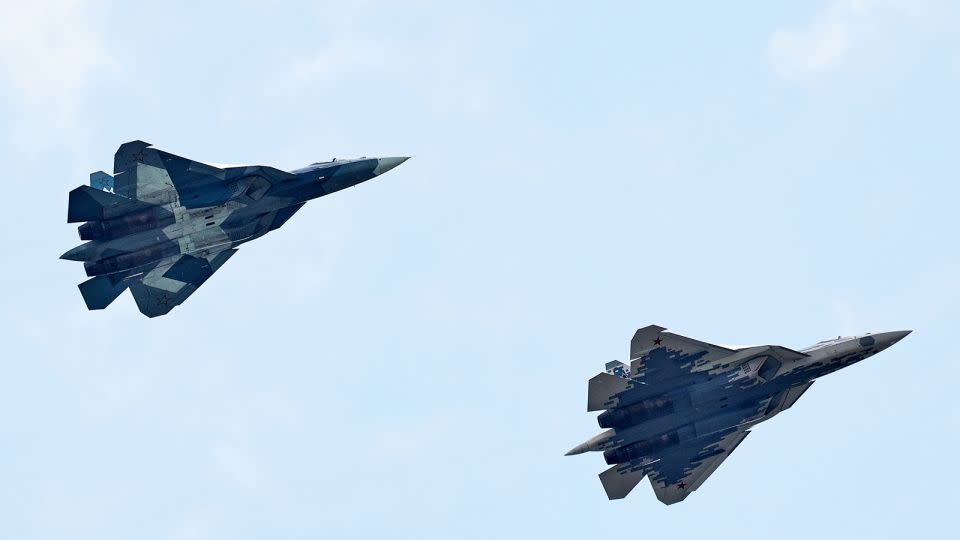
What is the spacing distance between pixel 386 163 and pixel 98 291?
1228 cm

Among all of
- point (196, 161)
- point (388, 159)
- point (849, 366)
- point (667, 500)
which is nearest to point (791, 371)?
point (849, 366)

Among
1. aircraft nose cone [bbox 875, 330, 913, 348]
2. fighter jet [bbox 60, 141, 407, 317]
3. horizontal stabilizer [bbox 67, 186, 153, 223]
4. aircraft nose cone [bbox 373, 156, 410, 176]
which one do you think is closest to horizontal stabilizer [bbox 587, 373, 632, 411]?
aircraft nose cone [bbox 875, 330, 913, 348]

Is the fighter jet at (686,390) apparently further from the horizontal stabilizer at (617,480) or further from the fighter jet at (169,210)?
the fighter jet at (169,210)

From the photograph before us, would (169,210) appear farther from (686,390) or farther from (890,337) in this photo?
(890,337)

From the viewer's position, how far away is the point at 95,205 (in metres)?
81.9

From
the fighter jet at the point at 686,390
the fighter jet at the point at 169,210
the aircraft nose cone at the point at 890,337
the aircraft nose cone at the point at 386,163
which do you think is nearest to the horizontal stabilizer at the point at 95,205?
the fighter jet at the point at 169,210

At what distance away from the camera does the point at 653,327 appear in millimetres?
79562

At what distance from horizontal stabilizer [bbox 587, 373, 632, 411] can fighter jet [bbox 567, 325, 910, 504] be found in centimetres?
Answer: 4

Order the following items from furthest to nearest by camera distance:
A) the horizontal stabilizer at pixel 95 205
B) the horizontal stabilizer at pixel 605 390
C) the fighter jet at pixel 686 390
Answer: the horizontal stabilizer at pixel 95 205, the fighter jet at pixel 686 390, the horizontal stabilizer at pixel 605 390

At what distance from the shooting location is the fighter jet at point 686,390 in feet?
263

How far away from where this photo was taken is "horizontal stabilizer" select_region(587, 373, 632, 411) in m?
80.1

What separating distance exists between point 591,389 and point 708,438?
5.51m

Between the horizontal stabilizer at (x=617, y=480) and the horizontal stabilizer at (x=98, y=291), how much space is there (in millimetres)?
20430

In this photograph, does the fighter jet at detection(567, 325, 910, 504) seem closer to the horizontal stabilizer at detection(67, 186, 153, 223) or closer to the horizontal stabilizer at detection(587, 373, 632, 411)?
the horizontal stabilizer at detection(587, 373, 632, 411)
